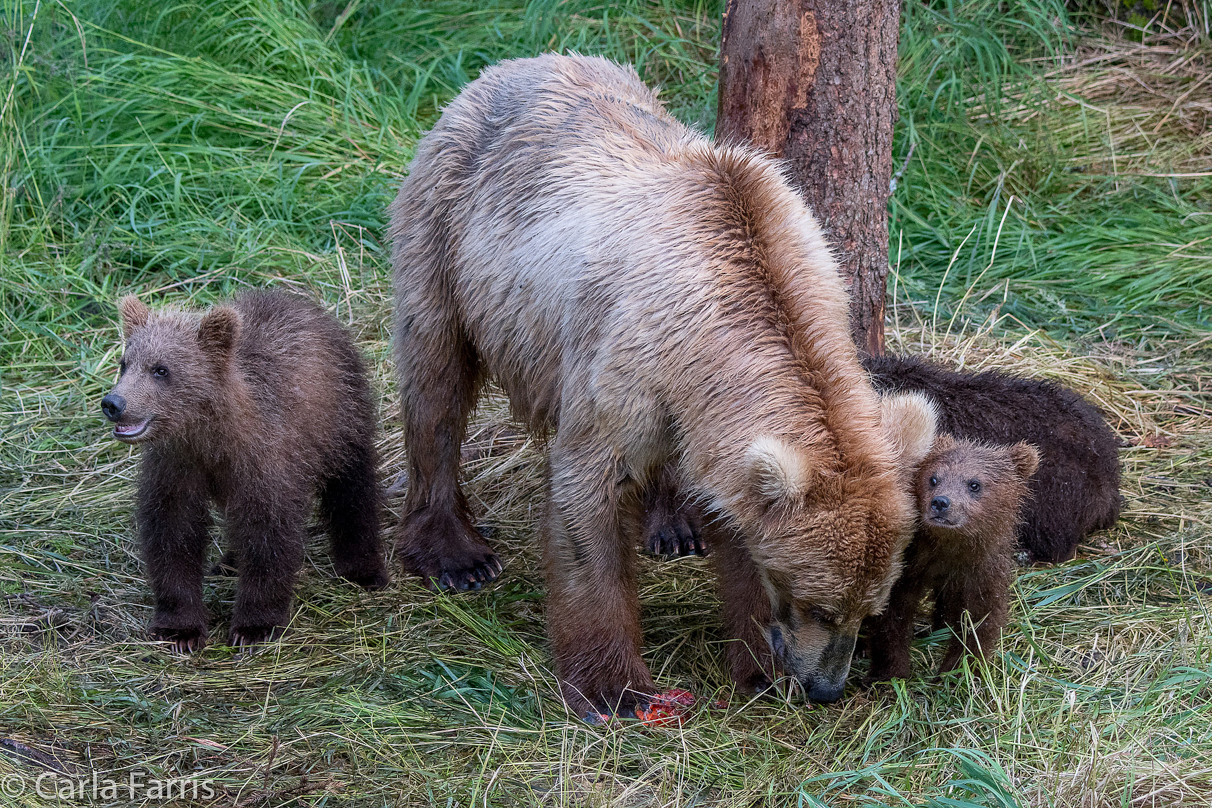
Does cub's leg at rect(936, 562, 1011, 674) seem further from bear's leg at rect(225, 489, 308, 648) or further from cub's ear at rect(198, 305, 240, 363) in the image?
cub's ear at rect(198, 305, 240, 363)

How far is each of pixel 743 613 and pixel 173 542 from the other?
7.25 ft

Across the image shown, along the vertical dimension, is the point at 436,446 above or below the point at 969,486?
below

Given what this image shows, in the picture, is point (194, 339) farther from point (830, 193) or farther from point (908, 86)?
point (908, 86)

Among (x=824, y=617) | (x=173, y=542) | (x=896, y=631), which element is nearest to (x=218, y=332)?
(x=173, y=542)

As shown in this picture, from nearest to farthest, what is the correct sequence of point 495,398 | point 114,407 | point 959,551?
1. point 959,551
2. point 114,407
3. point 495,398

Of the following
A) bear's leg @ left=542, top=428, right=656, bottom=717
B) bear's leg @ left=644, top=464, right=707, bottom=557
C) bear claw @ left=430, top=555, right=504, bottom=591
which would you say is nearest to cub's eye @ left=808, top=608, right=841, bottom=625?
bear's leg @ left=542, top=428, right=656, bottom=717

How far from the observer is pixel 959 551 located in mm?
4199

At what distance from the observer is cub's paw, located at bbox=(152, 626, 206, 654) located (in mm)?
4723

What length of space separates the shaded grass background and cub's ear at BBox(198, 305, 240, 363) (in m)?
1.16

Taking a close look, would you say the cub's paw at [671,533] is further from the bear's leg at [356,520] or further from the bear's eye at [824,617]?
the bear's eye at [824,617]

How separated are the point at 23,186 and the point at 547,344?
468cm

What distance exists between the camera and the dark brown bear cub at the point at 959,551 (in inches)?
160

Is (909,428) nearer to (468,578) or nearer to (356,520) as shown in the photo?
(468,578)

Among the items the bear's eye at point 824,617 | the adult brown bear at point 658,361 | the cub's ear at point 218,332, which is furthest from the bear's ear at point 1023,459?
the cub's ear at point 218,332
